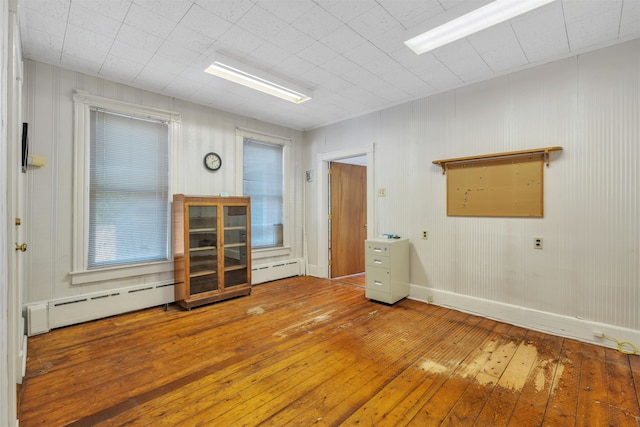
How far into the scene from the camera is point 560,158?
292 cm

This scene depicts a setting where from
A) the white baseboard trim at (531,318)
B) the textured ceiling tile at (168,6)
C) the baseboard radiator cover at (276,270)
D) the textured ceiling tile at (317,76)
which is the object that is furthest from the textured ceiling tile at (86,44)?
the white baseboard trim at (531,318)

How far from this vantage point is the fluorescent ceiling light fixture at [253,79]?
3.01m

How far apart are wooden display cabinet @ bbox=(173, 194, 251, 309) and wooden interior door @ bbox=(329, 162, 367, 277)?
1.65 metres

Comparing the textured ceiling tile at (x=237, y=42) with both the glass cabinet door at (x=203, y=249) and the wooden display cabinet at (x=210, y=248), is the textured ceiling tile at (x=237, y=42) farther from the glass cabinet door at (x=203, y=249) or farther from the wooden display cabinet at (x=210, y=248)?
the glass cabinet door at (x=203, y=249)

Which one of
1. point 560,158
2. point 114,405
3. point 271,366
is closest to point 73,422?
point 114,405

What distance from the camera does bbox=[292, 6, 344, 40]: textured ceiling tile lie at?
2295mm

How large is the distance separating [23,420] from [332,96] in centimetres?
401

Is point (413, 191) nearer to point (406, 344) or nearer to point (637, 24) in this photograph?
point (406, 344)

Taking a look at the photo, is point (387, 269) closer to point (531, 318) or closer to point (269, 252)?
point (531, 318)

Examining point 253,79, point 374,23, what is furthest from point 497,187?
point 253,79

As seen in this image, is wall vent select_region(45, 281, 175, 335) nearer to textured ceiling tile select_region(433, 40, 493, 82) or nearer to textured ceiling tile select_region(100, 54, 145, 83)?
textured ceiling tile select_region(100, 54, 145, 83)

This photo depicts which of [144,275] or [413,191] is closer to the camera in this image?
[144,275]

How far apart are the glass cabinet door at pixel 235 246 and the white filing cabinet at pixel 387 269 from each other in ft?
5.80

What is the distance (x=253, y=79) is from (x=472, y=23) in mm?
2212
